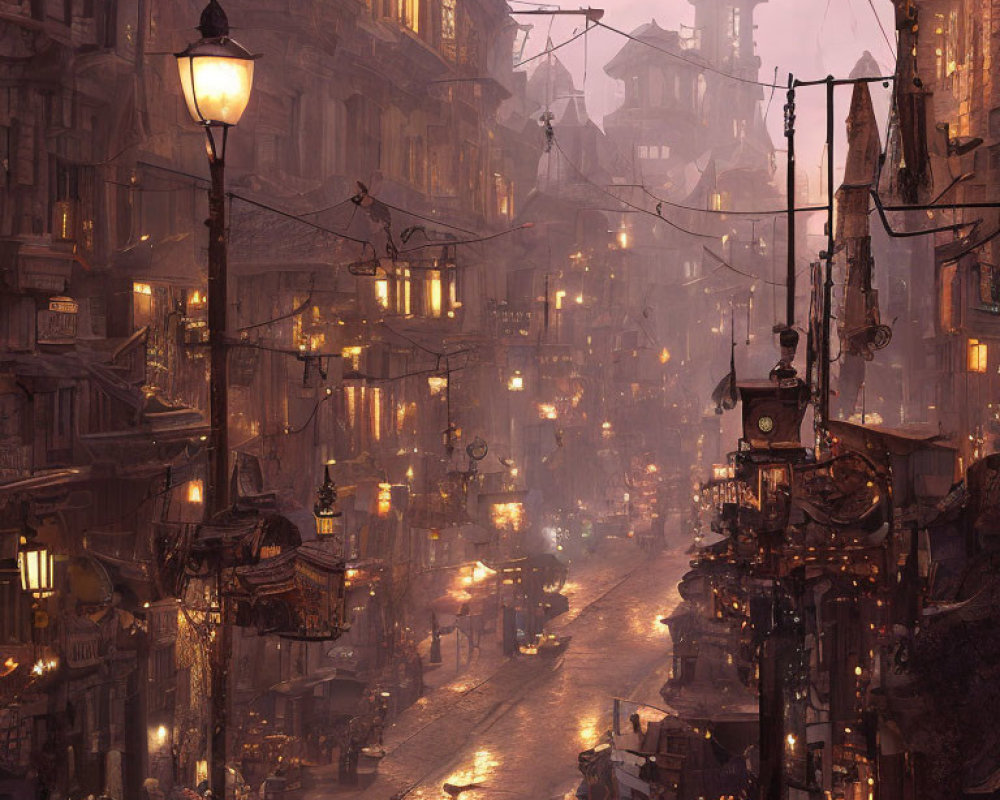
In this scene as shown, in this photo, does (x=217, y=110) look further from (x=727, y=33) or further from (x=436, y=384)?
(x=727, y=33)

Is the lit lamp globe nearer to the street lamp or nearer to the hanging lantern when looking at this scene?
the street lamp

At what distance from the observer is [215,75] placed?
384 inches

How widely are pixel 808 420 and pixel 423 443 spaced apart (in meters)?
40.7

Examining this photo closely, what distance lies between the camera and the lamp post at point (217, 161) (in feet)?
32.0

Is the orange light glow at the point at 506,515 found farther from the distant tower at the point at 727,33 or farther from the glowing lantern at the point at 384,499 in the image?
the distant tower at the point at 727,33

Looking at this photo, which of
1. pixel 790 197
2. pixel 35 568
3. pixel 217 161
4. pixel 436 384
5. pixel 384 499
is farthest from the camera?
pixel 436 384

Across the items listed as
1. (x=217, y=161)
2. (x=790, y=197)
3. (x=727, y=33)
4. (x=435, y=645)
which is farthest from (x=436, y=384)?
(x=727, y=33)

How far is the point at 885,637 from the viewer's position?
20.6 metres

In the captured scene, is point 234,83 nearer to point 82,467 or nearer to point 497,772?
point 82,467

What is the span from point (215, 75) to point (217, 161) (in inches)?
30.0

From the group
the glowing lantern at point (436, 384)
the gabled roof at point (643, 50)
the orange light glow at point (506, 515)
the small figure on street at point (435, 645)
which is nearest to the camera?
the small figure on street at point (435, 645)

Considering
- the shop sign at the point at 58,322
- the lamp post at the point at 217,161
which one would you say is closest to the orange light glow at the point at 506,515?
the shop sign at the point at 58,322

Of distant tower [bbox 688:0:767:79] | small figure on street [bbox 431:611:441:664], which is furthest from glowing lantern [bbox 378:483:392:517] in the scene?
distant tower [bbox 688:0:767:79]

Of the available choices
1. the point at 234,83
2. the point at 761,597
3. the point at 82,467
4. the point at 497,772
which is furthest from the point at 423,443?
the point at 234,83
